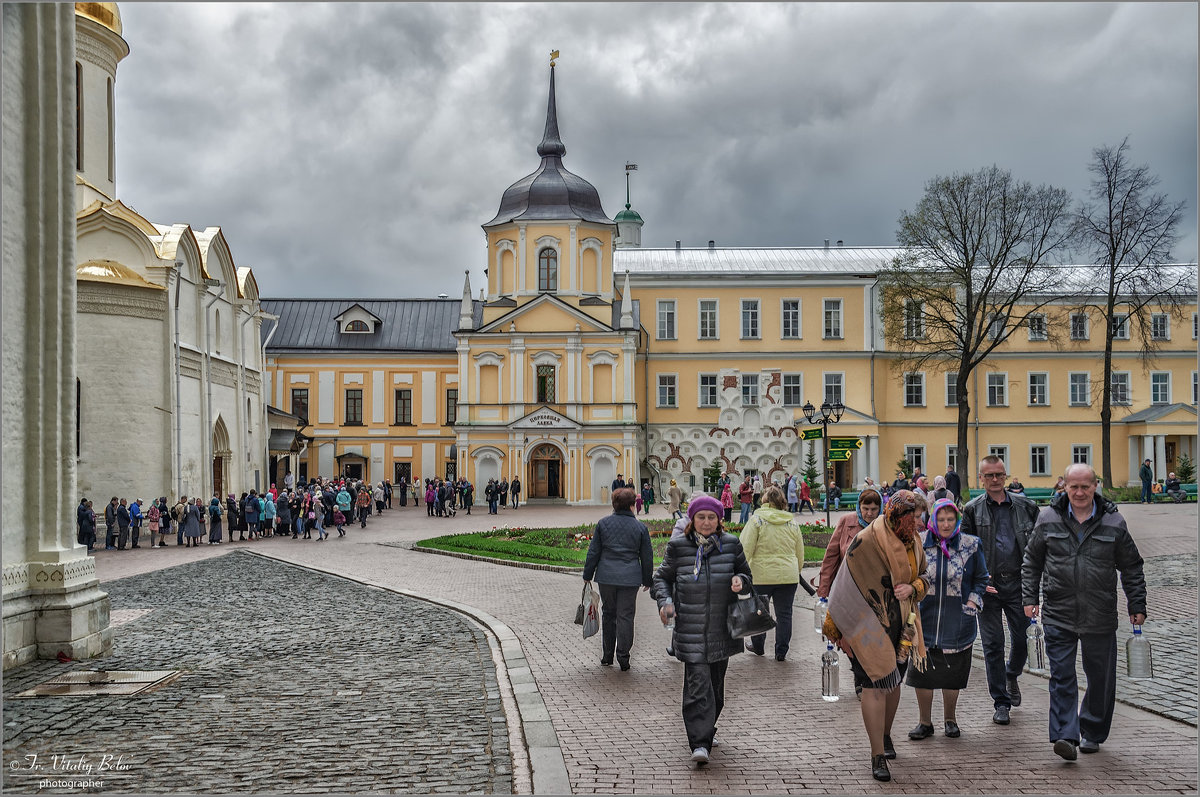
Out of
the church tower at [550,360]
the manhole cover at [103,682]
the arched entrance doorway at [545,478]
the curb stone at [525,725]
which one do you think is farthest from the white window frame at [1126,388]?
the manhole cover at [103,682]

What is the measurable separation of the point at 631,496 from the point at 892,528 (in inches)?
155

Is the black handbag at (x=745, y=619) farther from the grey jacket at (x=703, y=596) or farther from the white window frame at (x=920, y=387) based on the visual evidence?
the white window frame at (x=920, y=387)

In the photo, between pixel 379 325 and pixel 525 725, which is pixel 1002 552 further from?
pixel 379 325

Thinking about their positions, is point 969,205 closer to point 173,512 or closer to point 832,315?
point 832,315

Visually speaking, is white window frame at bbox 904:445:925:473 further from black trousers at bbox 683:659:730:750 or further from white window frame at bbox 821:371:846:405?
black trousers at bbox 683:659:730:750

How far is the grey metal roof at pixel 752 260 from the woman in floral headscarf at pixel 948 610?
144 ft

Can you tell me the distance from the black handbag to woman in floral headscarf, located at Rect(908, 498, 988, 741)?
1239mm

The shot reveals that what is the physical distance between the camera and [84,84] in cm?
3112

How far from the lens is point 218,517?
93.9 ft

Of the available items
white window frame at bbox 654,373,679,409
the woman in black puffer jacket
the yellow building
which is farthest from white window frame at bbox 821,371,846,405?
the woman in black puffer jacket

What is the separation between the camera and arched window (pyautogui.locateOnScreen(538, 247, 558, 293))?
47000 millimetres

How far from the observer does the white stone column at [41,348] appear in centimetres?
1074

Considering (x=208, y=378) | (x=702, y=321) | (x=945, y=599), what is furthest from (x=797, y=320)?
(x=945, y=599)

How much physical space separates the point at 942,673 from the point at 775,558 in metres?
3.33
